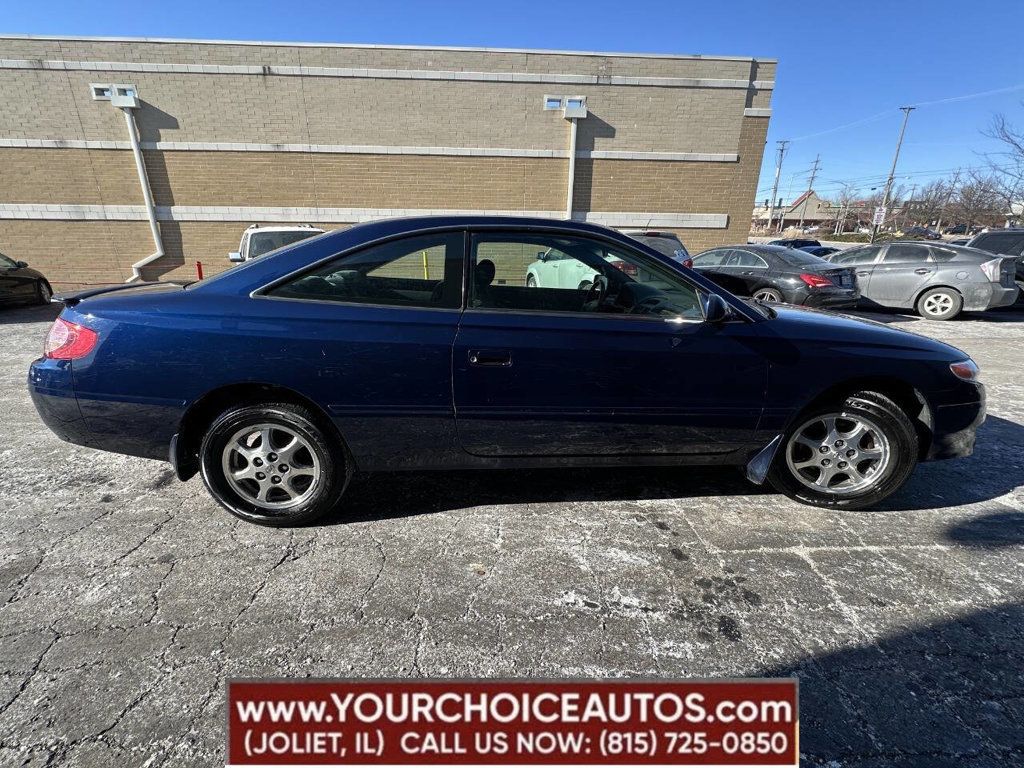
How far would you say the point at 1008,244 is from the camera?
970 centimetres

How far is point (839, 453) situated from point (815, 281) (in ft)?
20.8

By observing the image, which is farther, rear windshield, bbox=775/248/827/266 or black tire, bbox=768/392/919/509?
rear windshield, bbox=775/248/827/266

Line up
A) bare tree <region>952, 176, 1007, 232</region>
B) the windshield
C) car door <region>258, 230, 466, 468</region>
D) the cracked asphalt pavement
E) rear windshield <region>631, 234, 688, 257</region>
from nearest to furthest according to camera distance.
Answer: the cracked asphalt pavement, car door <region>258, 230, 466, 468</region>, the windshield, rear windshield <region>631, 234, 688, 257</region>, bare tree <region>952, 176, 1007, 232</region>

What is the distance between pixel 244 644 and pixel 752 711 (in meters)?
1.83

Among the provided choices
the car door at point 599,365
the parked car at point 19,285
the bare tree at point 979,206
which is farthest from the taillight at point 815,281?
the bare tree at point 979,206

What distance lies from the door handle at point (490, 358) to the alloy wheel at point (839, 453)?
5.59 ft

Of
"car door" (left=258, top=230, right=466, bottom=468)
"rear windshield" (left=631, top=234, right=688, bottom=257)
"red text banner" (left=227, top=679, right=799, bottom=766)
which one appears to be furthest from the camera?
"rear windshield" (left=631, top=234, right=688, bottom=257)

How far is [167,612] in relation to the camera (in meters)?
2.04

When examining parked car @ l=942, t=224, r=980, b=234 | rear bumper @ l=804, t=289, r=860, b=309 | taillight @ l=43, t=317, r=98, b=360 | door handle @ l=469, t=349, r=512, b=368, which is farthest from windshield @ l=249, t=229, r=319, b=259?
parked car @ l=942, t=224, r=980, b=234

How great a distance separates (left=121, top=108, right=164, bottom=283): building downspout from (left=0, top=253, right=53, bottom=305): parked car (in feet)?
10.9

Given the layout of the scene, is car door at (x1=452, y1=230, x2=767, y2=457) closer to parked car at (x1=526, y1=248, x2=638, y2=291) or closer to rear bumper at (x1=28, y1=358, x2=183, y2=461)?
parked car at (x1=526, y1=248, x2=638, y2=291)

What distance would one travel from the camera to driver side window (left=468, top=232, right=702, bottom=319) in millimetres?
2527

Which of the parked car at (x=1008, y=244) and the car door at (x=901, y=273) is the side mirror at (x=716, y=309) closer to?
the car door at (x=901, y=273)

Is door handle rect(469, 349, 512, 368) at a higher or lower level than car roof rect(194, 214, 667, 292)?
lower
